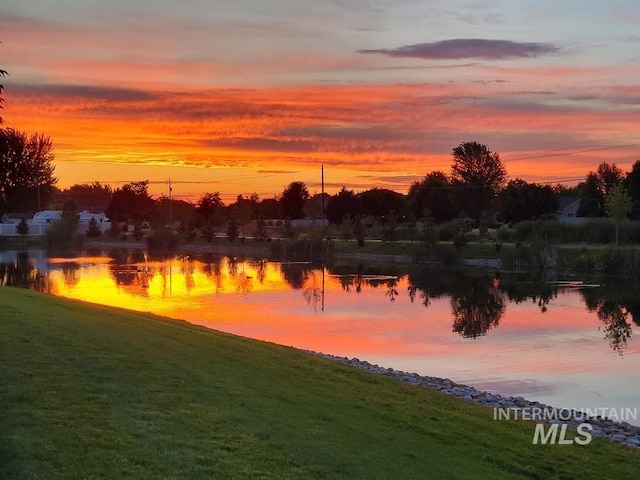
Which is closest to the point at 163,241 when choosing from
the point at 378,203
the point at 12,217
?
the point at 378,203

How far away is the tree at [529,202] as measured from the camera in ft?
249

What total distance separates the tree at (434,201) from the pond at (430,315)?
41175 millimetres

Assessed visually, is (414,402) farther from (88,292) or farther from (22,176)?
(22,176)

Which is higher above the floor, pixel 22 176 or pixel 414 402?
pixel 22 176

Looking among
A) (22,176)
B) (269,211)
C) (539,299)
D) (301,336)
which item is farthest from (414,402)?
(269,211)

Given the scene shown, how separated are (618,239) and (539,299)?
17.7 metres

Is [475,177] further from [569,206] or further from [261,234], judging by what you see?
[261,234]

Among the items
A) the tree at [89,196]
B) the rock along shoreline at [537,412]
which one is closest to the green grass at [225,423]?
the rock along shoreline at [537,412]

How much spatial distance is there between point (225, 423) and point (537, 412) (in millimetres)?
5967

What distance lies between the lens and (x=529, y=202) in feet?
250

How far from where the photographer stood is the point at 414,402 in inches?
386

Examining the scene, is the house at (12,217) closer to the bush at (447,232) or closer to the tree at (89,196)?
the tree at (89,196)

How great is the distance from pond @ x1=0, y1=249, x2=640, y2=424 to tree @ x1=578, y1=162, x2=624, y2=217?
4057cm

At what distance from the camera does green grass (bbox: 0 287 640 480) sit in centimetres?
566
